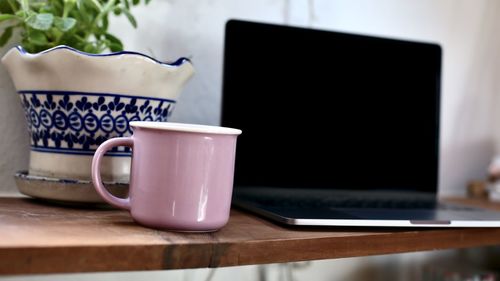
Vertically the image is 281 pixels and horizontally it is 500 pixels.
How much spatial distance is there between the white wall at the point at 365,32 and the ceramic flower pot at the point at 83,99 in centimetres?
14

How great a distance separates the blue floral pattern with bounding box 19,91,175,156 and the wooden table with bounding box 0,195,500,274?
2.8 inches

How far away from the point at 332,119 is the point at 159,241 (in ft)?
1.53

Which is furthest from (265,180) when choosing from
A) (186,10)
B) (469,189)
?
(469,189)

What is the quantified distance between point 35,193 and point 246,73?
1.12 feet

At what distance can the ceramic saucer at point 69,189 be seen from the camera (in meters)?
0.54

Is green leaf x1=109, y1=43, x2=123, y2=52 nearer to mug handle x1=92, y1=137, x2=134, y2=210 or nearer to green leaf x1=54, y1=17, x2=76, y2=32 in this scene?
green leaf x1=54, y1=17, x2=76, y2=32

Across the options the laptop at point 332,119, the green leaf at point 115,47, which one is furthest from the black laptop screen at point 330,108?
the green leaf at point 115,47

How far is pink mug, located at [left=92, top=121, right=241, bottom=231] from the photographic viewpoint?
0.45m

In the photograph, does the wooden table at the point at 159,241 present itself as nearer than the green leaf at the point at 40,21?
Yes

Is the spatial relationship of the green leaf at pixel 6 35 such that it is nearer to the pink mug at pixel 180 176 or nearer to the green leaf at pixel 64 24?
the green leaf at pixel 64 24

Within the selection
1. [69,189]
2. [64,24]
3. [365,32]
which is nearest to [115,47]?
[64,24]

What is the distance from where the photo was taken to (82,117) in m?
0.54

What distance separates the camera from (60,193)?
544mm

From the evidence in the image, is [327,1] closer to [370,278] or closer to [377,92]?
[377,92]
